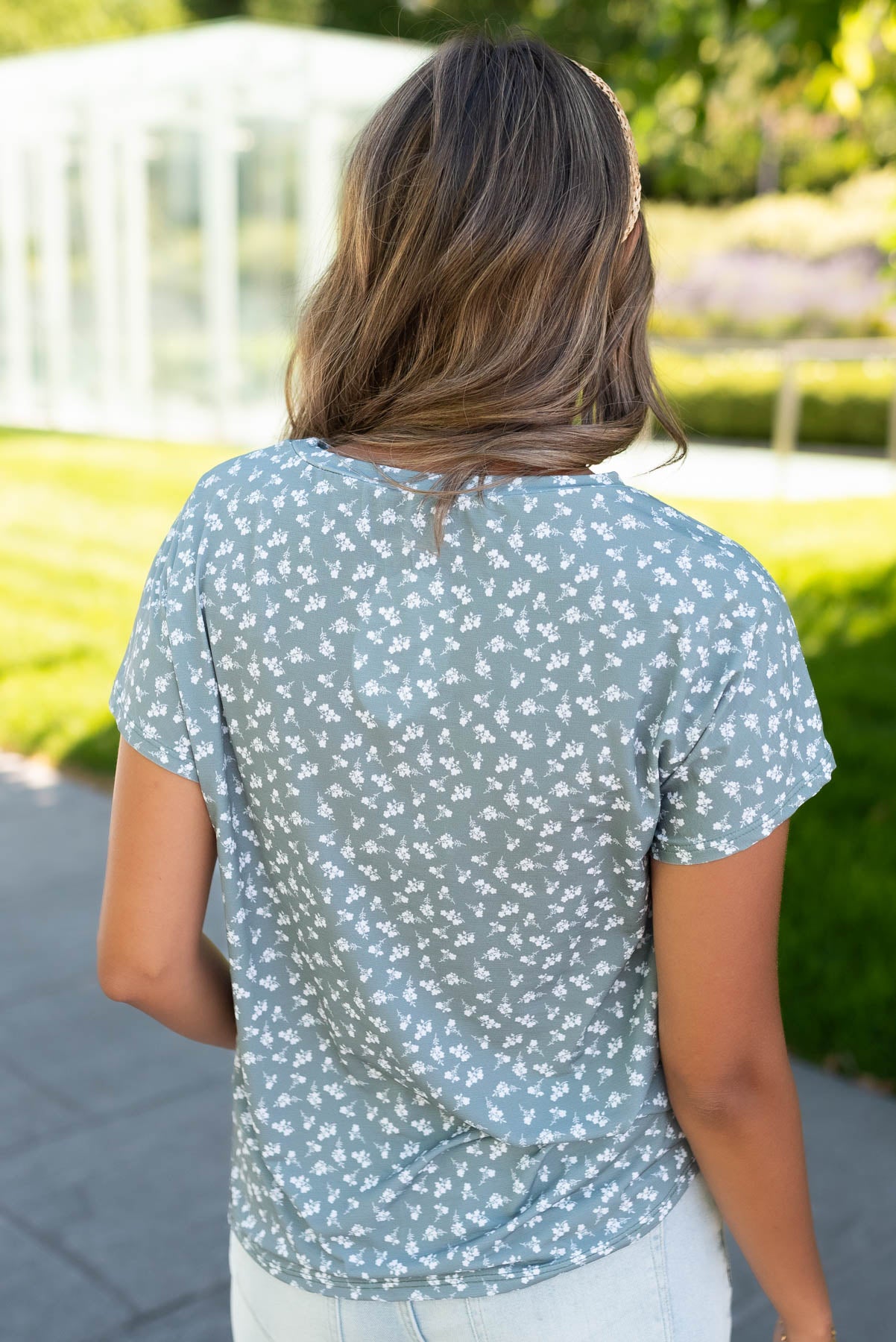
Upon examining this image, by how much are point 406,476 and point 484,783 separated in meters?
0.25

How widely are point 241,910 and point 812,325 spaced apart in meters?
22.7

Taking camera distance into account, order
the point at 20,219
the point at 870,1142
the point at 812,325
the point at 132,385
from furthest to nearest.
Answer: the point at 812,325
the point at 20,219
the point at 132,385
the point at 870,1142

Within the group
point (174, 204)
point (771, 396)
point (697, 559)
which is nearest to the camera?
point (697, 559)

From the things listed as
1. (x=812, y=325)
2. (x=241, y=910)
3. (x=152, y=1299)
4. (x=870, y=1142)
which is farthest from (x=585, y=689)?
(x=812, y=325)

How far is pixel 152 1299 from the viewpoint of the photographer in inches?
102

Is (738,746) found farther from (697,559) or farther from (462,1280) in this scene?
(462,1280)

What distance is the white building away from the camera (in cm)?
1330

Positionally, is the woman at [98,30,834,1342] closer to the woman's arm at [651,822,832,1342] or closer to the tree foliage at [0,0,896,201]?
the woman's arm at [651,822,832,1342]

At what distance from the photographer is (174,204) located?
14.2 meters

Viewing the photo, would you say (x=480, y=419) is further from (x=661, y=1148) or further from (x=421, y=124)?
(x=661, y=1148)

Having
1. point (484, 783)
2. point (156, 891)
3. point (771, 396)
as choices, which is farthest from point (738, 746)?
point (771, 396)

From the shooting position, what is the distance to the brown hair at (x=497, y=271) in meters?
1.08

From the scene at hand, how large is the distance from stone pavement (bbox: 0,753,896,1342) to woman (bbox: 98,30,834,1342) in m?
1.50

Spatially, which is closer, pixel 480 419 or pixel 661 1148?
pixel 480 419
